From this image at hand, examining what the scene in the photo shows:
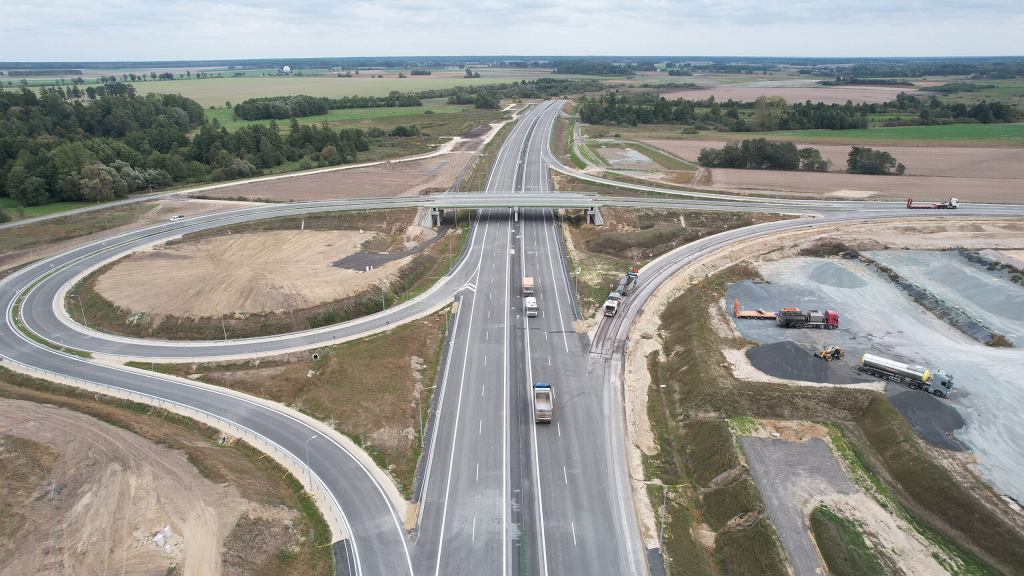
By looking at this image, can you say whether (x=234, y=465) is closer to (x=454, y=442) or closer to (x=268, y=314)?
(x=454, y=442)

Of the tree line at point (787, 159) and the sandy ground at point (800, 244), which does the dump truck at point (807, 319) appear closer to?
the sandy ground at point (800, 244)

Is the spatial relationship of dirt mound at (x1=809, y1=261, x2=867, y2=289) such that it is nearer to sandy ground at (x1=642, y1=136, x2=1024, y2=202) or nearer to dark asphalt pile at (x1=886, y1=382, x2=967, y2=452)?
dark asphalt pile at (x1=886, y1=382, x2=967, y2=452)

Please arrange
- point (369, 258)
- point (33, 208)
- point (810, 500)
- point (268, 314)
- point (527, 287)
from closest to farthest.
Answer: point (810, 500)
point (268, 314)
point (527, 287)
point (369, 258)
point (33, 208)

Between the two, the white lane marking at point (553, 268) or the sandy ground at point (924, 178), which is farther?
the sandy ground at point (924, 178)

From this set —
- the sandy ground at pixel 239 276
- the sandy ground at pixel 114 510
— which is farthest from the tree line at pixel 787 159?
the sandy ground at pixel 114 510

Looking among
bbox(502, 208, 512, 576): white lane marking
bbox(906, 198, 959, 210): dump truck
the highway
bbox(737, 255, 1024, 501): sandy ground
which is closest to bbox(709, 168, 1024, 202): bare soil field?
bbox(906, 198, 959, 210): dump truck

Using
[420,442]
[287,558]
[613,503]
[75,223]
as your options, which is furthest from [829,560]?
[75,223]

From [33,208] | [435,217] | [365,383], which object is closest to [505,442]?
[365,383]
